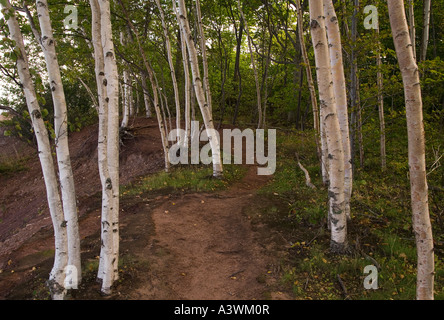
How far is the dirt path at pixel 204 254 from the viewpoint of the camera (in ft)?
14.2

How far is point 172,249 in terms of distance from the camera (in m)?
5.48

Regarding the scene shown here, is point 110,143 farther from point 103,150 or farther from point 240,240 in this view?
point 240,240

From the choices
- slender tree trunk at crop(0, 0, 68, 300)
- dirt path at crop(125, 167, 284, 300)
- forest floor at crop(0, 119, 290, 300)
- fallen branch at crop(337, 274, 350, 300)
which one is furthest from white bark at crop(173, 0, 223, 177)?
fallen branch at crop(337, 274, 350, 300)

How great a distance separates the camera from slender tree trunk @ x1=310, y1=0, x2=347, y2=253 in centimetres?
451

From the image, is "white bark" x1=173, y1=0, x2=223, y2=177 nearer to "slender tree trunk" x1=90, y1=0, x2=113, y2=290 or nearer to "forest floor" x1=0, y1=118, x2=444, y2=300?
"forest floor" x1=0, y1=118, x2=444, y2=300

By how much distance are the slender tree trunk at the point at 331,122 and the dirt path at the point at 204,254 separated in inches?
50.6

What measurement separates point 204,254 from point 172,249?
0.58 meters

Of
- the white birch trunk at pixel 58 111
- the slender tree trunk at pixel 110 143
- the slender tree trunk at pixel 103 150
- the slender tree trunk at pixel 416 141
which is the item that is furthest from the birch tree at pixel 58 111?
the slender tree trunk at pixel 416 141

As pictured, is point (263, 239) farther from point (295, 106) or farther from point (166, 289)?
point (295, 106)

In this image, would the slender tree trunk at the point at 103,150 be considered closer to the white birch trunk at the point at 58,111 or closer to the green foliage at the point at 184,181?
the white birch trunk at the point at 58,111

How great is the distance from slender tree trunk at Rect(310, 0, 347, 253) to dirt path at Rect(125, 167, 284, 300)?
4.21 ft

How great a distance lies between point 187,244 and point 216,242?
1.80ft

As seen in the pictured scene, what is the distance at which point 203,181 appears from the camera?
29.8 feet
